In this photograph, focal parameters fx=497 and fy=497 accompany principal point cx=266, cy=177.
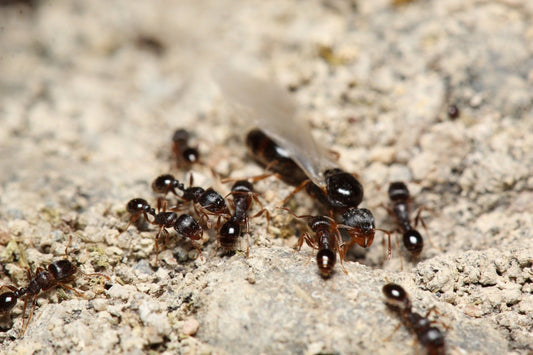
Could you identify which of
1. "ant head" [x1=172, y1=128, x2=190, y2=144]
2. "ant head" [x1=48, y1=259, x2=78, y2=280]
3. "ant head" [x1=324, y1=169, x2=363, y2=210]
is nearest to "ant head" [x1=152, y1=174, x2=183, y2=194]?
"ant head" [x1=172, y1=128, x2=190, y2=144]

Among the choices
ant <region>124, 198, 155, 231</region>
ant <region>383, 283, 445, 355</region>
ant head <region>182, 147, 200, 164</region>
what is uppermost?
ant <region>383, 283, 445, 355</region>

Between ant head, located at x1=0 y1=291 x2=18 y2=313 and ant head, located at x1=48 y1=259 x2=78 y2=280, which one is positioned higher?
ant head, located at x1=48 y1=259 x2=78 y2=280

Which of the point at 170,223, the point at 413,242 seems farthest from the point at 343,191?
the point at 170,223

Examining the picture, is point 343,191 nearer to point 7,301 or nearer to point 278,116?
point 278,116

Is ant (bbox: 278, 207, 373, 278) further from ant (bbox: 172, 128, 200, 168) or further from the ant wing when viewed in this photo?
ant (bbox: 172, 128, 200, 168)

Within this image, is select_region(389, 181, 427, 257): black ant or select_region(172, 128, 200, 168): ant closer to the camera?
select_region(389, 181, 427, 257): black ant

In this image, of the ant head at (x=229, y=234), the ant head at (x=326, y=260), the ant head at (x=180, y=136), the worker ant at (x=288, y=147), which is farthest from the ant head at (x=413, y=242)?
the ant head at (x=180, y=136)
